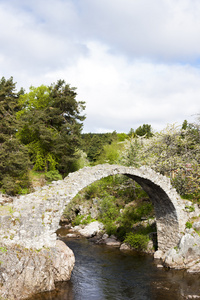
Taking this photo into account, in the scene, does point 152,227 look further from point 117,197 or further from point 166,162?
point 117,197

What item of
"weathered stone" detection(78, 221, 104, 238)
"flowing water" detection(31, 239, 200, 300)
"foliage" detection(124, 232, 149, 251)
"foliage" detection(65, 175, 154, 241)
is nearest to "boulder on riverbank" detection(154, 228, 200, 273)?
"flowing water" detection(31, 239, 200, 300)

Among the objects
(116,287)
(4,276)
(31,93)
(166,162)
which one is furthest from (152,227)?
(31,93)

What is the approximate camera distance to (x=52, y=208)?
12.5 meters

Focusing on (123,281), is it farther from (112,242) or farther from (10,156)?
(10,156)

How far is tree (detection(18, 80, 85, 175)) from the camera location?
37.2m

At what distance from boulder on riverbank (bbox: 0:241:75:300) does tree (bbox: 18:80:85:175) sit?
25.2 meters

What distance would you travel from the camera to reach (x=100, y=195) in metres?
31.9

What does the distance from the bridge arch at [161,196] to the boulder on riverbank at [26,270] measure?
4051mm

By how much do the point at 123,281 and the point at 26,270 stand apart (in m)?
5.99

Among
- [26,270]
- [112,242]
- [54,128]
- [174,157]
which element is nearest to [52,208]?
[26,270]

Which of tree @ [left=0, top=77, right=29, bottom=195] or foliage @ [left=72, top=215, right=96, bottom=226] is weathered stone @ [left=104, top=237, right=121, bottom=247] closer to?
foliage @ [left=72, top=215, right=96, bottom=226]

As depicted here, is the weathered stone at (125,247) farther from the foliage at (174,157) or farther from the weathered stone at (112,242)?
the foliage at (174,157)

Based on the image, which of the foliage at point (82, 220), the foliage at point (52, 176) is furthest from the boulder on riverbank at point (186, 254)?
the foliage at point (52, 176)

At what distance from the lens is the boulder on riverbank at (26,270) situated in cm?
1017
